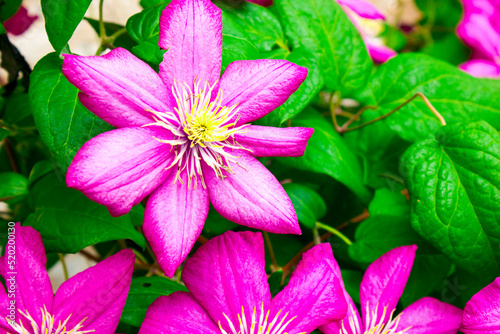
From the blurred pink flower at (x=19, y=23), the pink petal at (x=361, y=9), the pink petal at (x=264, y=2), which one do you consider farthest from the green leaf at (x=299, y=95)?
the blurred pink flower at (x=19, y=23)

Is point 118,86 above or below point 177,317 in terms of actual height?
above

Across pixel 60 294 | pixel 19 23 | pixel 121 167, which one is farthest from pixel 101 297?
pixel 19 23

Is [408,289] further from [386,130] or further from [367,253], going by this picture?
[386,130]

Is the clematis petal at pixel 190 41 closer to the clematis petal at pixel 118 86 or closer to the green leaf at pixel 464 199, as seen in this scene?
the clematis petal at pixel 118 86

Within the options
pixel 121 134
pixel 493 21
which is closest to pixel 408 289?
pixel 121 134

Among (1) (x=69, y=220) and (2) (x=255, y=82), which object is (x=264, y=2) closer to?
(2) (x=255, y=82)

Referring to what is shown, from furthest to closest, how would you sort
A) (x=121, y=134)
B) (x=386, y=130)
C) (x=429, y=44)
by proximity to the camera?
(x=429, y=44), (x=386, y=130), (x=121, y=134)
